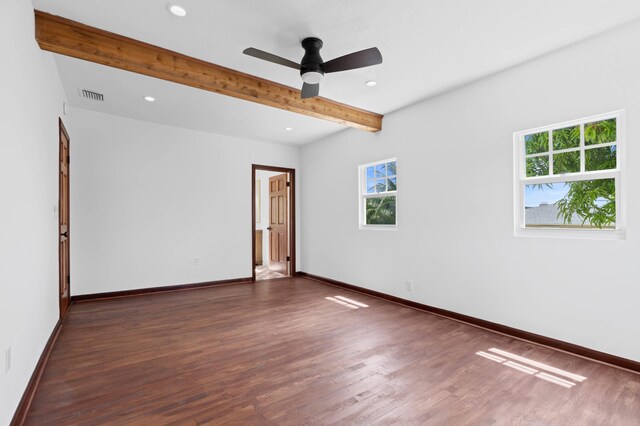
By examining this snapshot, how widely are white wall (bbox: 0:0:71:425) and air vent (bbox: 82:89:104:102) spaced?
0.85 metres

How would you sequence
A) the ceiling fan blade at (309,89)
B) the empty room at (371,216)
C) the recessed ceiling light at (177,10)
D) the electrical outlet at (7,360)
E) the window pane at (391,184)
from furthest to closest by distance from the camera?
the window pane at (391,184) < the ceiling fan blade at (309,89) < the recessed ceiling light at (177,10) < the empty room at (371,216) < the electrical outlet at (7,360)

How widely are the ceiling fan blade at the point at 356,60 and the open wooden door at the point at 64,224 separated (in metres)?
3.22

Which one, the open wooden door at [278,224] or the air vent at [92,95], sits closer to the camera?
the air vent at [92,95]

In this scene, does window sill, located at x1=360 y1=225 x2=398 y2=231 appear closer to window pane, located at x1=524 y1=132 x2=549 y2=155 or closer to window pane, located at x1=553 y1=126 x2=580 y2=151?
window pane, located at x1=524 y1=132 x2=549 y2=155

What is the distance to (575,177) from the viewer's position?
9.43 ft

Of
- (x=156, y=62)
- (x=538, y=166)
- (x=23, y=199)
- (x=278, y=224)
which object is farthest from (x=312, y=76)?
(x=278, y=224)

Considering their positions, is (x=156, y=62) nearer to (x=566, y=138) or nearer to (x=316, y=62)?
(x=316, y=62)

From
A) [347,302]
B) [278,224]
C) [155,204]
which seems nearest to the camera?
[347,302]

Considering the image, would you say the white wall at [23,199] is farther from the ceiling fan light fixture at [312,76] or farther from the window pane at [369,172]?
the window pane at [369,172]

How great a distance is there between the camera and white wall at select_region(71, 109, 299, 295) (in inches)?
182

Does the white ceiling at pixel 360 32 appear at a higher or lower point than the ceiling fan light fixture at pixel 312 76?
higher

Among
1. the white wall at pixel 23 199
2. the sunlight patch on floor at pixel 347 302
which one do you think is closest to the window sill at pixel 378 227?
the sunlight patch on floor at pixel 347 302

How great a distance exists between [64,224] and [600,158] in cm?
589

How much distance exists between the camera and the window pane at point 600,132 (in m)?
2.70
